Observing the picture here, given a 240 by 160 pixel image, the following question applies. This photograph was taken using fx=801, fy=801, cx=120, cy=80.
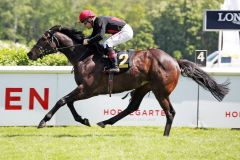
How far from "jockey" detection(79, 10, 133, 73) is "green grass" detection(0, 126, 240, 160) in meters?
1.24

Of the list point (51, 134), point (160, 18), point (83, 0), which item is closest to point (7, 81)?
point (51, 134)

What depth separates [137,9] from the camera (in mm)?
79375

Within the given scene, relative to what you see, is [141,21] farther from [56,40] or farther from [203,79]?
[56,40]

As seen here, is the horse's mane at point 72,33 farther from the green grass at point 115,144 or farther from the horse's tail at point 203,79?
the horse's tail at point 203,79

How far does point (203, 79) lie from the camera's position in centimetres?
1293

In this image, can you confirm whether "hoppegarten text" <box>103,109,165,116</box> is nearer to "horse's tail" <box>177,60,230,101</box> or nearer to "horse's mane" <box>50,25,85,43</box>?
"horse's tail" <box>177,60,230,101</box>

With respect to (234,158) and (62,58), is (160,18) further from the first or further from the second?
(234,158)

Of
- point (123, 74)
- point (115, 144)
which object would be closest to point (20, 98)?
point (123, 74)

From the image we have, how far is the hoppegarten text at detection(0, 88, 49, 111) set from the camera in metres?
13.9

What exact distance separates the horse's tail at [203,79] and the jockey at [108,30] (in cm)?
105

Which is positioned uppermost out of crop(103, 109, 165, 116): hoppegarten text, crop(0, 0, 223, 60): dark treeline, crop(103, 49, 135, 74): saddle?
crop(0, 0, 223, 60): dark treeline

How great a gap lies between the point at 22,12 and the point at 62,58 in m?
63.9

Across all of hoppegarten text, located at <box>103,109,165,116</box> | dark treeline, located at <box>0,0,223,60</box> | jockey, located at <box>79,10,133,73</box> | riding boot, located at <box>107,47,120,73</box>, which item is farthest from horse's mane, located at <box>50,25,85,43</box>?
dark treeline, located at <box>0,0,223,60</box>

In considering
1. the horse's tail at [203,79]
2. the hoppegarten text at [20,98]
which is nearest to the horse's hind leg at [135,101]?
the horse's tail at [203,79]
